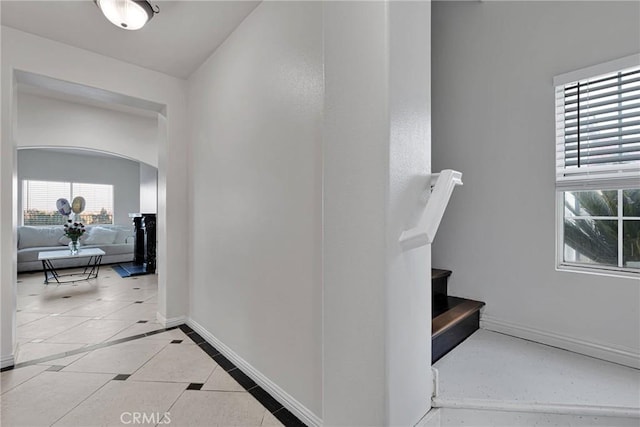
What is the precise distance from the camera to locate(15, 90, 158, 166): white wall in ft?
14.4

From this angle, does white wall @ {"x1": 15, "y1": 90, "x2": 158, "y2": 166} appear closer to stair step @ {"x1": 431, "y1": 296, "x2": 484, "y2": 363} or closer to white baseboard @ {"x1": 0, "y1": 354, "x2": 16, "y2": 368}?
white baseboard @ {"x1": 0, "y1": 354, "x2": 16, "y2": 368}

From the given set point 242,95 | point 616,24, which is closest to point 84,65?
point 242,95

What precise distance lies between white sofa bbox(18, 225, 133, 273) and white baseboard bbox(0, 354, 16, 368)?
4.87 meters

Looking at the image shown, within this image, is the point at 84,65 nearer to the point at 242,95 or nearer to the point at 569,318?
the point at 242,95

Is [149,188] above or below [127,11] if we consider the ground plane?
below

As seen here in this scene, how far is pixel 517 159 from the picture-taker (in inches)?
80.0

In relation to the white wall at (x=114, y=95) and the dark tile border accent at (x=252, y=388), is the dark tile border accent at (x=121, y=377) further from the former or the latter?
the white wall at (x=114, y=95)

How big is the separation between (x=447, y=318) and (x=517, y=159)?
48.0 inches

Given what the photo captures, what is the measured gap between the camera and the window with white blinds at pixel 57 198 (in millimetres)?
7777

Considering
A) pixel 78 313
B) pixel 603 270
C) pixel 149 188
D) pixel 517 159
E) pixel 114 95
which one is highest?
pixel 114 95

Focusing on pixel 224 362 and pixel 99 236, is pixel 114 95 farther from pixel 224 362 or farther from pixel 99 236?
pixel 99 236

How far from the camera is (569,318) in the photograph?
70.9 inches

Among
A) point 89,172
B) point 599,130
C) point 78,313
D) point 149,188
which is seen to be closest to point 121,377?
point 78,313

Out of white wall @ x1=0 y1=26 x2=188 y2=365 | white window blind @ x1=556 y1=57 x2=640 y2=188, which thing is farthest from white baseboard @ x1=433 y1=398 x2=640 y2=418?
white wall @ x1=0 y1=26 x2=188 y2=365
